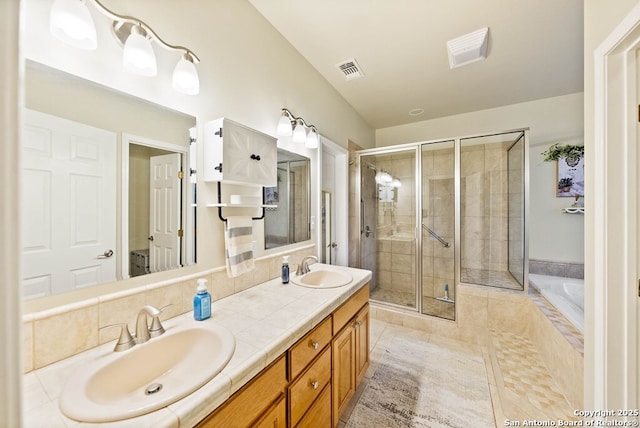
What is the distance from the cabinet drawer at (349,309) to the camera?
130 centimetres

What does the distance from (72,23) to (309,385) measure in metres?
1.58

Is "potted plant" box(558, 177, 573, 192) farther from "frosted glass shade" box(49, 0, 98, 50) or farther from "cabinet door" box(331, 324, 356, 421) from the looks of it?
"frosted glass shade" box(49, 0, 98, 50)

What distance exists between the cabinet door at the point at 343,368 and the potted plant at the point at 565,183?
2.86 metres

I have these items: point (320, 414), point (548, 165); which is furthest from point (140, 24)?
point (548, 165)

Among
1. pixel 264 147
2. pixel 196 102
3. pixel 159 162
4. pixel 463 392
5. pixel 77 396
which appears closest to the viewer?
pixel 77 396

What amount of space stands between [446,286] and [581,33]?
237 cm

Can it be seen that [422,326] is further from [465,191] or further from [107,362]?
[107,362]

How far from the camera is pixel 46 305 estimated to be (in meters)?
0.77

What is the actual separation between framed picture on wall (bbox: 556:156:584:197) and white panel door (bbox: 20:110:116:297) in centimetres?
→ 370

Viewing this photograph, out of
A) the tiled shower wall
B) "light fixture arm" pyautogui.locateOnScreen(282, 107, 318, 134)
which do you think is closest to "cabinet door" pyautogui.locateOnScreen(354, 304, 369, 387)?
"light fixture arm" pyautogui.locateOnScreen(282, 107, 318, 134)

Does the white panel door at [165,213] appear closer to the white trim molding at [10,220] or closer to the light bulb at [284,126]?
the light bulb at [284,126]

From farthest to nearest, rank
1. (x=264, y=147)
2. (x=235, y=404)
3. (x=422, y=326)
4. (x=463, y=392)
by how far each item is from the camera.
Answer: (x=422, y=326) → (x=463, y=392) → (x=264, y=147) → (x=235, y=404)

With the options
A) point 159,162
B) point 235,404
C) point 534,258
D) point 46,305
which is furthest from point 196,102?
point 534,258

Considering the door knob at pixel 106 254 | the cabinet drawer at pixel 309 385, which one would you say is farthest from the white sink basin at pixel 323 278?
the door knob at pixel 106 254
